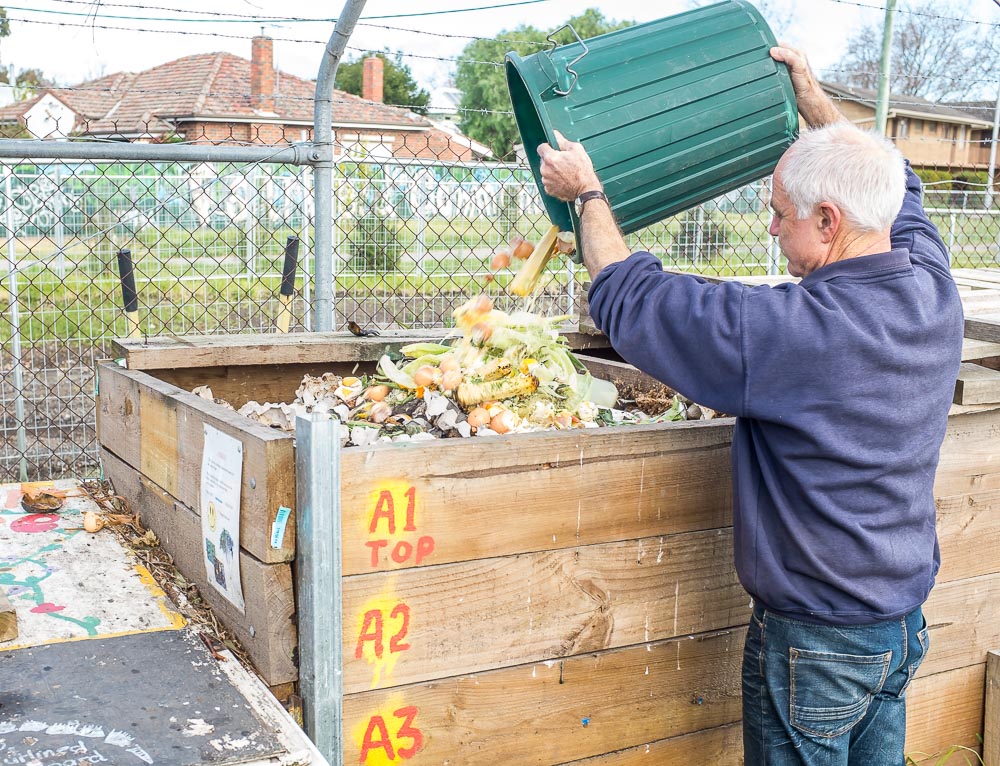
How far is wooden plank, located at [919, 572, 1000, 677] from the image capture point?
8.70 ft

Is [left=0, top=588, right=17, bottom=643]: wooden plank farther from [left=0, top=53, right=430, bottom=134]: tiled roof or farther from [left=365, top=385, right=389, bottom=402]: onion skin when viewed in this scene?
[left=0, top=53, right=430, bottom=134]: tiled roof

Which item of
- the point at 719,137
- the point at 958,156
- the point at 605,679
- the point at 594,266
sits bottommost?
the point at 605,679

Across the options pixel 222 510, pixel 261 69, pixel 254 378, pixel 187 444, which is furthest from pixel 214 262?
pixel 261 69

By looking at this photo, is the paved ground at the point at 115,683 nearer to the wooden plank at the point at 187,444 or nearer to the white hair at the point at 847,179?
the wooden plank at the point at 187,444

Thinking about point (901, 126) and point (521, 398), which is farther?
point (901, 126)

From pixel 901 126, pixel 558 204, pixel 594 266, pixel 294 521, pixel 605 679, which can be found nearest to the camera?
pixel 294 521

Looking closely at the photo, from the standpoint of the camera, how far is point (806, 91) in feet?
7.97

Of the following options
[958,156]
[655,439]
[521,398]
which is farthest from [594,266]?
[958,156]

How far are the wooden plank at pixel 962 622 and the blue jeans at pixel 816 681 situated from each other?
0.58 meters

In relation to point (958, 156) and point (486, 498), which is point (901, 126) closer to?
point (958, 156)

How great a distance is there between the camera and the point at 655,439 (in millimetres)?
2131

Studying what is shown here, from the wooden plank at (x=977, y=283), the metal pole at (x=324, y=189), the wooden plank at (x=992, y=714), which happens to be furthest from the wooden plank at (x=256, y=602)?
the wooden plank at (x=977, y=283)

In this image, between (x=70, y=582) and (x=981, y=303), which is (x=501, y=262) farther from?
(x=981, y=303)

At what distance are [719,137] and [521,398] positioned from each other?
0.79 meters
